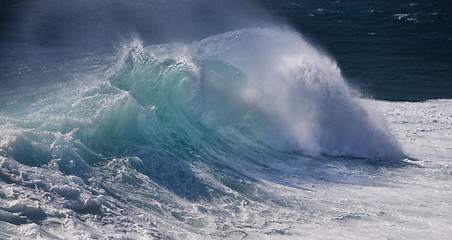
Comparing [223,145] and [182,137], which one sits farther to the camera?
[223,145]

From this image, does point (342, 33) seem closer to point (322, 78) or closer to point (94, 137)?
point (322, 78)

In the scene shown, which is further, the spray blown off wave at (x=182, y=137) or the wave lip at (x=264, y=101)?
the wave lip at (x=264, y=101)

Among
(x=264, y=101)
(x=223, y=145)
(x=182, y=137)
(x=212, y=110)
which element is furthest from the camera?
(x=264, y=101)

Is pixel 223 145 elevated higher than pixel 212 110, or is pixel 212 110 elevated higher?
pixel 212 110

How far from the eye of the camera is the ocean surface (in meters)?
5.22

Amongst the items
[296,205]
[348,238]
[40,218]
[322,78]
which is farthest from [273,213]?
[322,78]

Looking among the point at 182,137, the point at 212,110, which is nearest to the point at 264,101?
the point at 212,110

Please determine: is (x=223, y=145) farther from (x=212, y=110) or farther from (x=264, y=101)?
(x=264, y=101)

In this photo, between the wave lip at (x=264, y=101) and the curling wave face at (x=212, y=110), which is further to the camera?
the wave lip at (x=264, y=101)

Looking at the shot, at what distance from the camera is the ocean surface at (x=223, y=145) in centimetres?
522

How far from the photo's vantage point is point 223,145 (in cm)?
870

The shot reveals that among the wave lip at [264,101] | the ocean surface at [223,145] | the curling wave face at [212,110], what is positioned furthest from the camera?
the wave lip at [264,101]

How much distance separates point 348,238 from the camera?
5.29 meters

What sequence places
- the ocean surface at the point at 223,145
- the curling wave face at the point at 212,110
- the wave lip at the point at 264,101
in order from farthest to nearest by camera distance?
the wave lip at the point at 264,101
the curling wave face at the point at 212,110
the ocean surface at the point at 223,145
